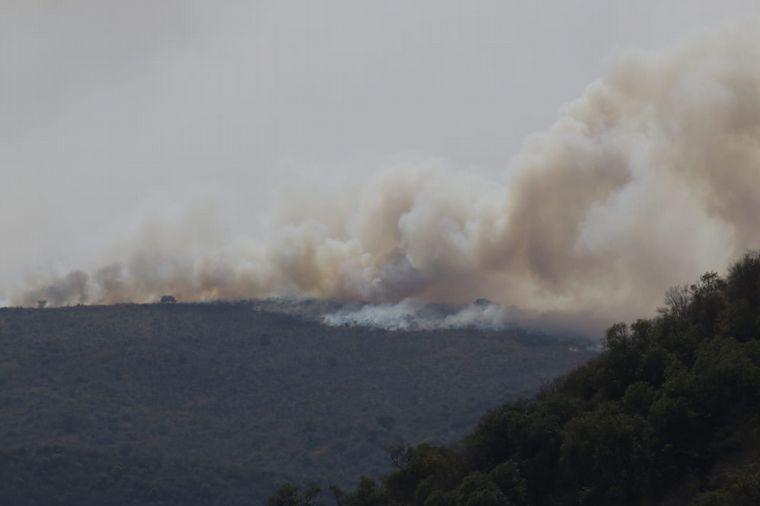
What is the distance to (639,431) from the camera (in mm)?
113500

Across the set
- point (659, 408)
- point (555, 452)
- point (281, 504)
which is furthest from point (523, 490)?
point (281, 504)

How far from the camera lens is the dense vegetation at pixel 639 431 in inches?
4264

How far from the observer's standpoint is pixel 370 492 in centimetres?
14388

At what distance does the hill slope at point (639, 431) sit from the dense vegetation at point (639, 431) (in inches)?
4.3

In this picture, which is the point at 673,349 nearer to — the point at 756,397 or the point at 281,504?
the point at 756,397

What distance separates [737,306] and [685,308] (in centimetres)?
1367

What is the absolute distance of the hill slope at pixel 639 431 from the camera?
108312 millimetres

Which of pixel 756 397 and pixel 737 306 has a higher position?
pixel 737 306

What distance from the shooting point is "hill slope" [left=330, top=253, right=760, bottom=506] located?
355ft

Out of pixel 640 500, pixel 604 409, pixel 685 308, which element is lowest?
pixel 640 500

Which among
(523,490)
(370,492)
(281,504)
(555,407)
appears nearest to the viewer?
(523,490)

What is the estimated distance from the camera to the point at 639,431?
114 metres

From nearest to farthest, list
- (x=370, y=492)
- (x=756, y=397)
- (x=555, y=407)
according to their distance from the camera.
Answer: (x=756, y=397) < (x=555, y=407) < (x=370, y=492)

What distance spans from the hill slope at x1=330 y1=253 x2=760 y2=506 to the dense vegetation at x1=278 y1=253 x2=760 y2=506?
0.11m
